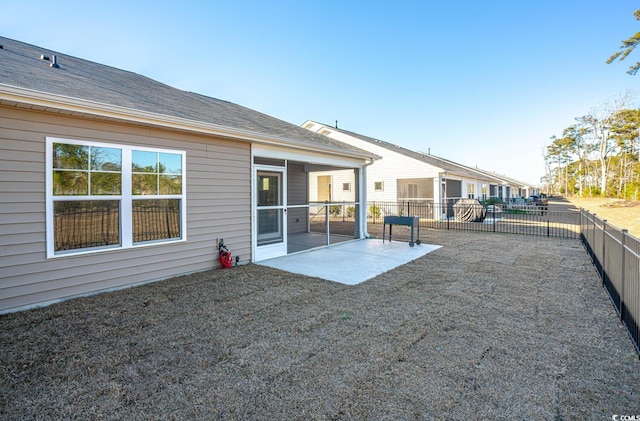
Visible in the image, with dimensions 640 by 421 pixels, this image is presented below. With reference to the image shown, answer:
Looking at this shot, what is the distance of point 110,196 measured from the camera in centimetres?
471

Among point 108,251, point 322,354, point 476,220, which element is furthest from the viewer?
point 476,220

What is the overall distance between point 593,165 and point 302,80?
172ft

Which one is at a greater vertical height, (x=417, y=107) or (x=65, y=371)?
(x=417, y=107)

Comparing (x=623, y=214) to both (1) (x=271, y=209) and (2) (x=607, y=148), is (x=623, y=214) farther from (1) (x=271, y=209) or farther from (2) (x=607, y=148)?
(2) (x=607, y=148)

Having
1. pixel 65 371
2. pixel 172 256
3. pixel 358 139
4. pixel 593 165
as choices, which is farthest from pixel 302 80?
pixel 593 165

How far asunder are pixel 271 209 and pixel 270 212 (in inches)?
3.1

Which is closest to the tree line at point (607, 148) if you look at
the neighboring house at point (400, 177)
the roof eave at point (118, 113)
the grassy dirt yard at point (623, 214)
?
the grassy dirt yard at point (623, 214)

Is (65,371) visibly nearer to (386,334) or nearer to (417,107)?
(386,334)

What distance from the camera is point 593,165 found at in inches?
1794

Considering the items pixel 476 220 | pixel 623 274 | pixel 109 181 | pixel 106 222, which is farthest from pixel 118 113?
pixel 476 220

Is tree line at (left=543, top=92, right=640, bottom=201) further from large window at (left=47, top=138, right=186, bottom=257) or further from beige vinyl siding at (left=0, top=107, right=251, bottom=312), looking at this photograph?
large window at (left=47, top=138, right=186, bottom=257)

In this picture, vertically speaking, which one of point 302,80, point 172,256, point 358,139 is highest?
point 302,80

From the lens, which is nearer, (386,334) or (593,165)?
(386,334)

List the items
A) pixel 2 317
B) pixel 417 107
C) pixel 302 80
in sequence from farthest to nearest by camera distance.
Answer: pixel 417 107, pixel 302 80, pixel 2 317
